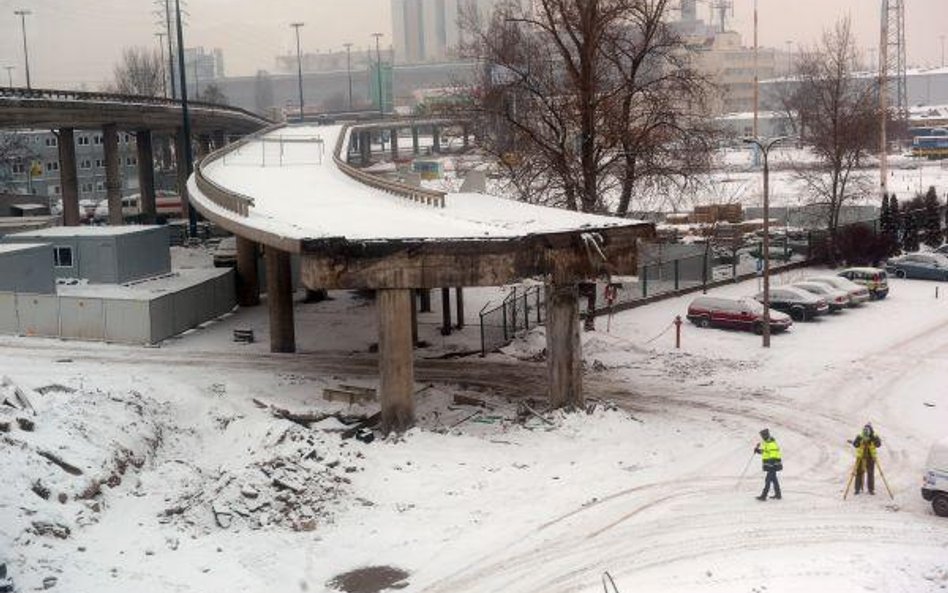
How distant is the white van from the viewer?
65.0 feet

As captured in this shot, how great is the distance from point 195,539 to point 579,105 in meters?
25.2

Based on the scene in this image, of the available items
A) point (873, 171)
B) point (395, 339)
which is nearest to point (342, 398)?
point (395, 339)

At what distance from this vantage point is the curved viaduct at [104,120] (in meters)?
64.7

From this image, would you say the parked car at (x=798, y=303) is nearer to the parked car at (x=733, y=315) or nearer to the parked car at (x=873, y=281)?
the parked car at (x=733, y=315)

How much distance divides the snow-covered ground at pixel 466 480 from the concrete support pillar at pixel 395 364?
2.31 ft

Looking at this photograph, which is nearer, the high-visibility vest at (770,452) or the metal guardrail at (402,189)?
the high-visibility vest at (770,452)

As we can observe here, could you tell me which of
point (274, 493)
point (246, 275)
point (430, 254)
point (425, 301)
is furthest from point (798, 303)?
point (274, 493)

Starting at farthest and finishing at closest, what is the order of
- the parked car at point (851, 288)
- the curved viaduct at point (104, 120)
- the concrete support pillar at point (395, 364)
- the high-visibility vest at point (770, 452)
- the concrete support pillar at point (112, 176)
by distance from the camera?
the concrete support pillar at point (112, 176)
the curved viaduct at point (104, 120)
the parked car at point (851, 288)
the concrete support pillar at point (395, 364)
the high-visibility vest at point (770, 452)

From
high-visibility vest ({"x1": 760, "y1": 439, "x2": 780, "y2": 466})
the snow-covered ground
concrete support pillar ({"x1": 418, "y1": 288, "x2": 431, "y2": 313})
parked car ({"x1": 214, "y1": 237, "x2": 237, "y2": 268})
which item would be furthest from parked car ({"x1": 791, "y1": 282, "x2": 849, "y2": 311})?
parked car ({"x1": 214, "y1": 237, "x2": 237, "y2": 268})

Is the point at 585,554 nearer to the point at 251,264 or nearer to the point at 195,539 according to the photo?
the point at 195,539

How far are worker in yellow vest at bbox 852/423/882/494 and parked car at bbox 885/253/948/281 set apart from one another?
100 ft

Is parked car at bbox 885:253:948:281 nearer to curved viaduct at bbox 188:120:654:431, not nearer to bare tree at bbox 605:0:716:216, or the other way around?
bare tree at bbox 605:0:716:216

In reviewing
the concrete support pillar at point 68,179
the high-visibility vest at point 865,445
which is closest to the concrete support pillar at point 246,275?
the high-visibility vest at point 865,445

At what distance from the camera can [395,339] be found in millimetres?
25094
